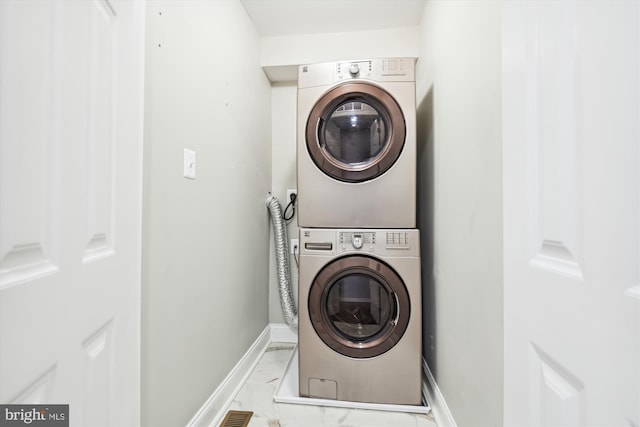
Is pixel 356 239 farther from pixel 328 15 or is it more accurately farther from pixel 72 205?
pixel 328 15

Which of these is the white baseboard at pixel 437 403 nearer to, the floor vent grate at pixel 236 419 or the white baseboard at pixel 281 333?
the floor vent grate at pixel 236 419

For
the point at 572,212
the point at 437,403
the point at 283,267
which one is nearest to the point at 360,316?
the point at 437,403

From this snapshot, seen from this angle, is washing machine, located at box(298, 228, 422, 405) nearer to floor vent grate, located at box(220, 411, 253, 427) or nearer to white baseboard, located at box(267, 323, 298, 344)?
floor vent grate, located at box(220, 411, 253, 427)

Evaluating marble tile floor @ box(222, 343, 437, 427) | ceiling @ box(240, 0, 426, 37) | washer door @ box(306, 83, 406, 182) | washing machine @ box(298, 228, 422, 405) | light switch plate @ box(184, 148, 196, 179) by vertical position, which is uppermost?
ceiling @ box(240, 0, 426, 37)

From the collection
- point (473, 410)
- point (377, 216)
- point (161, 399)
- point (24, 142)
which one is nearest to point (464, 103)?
point (377, 216)

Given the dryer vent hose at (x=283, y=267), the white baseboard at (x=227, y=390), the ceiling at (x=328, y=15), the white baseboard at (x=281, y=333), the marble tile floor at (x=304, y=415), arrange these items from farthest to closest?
the white baseboard at (x=281, y=333) < the dryer vent hose at (x=283, y=267) < the ceiling at (x=328, y=15) < the marble tile floor at (x=304, y=415) < the white baseboard at (x=227, y=390)

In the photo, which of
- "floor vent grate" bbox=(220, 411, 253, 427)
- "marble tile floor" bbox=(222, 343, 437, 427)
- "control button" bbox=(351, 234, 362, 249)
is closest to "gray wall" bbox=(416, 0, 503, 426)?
"marble tile floor" bbox=(222, 343, 437, 427)

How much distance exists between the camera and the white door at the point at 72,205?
0.43 meters

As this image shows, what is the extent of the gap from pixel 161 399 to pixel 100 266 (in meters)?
0.72

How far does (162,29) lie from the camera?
3.54ft

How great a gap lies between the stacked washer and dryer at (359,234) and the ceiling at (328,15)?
1.79ft

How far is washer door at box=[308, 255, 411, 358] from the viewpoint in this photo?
1.57 meters

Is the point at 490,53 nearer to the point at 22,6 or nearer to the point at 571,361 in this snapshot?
the point at 571,361

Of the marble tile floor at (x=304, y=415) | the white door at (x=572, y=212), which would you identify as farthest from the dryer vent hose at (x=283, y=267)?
the white door at (x=572, y=212)
